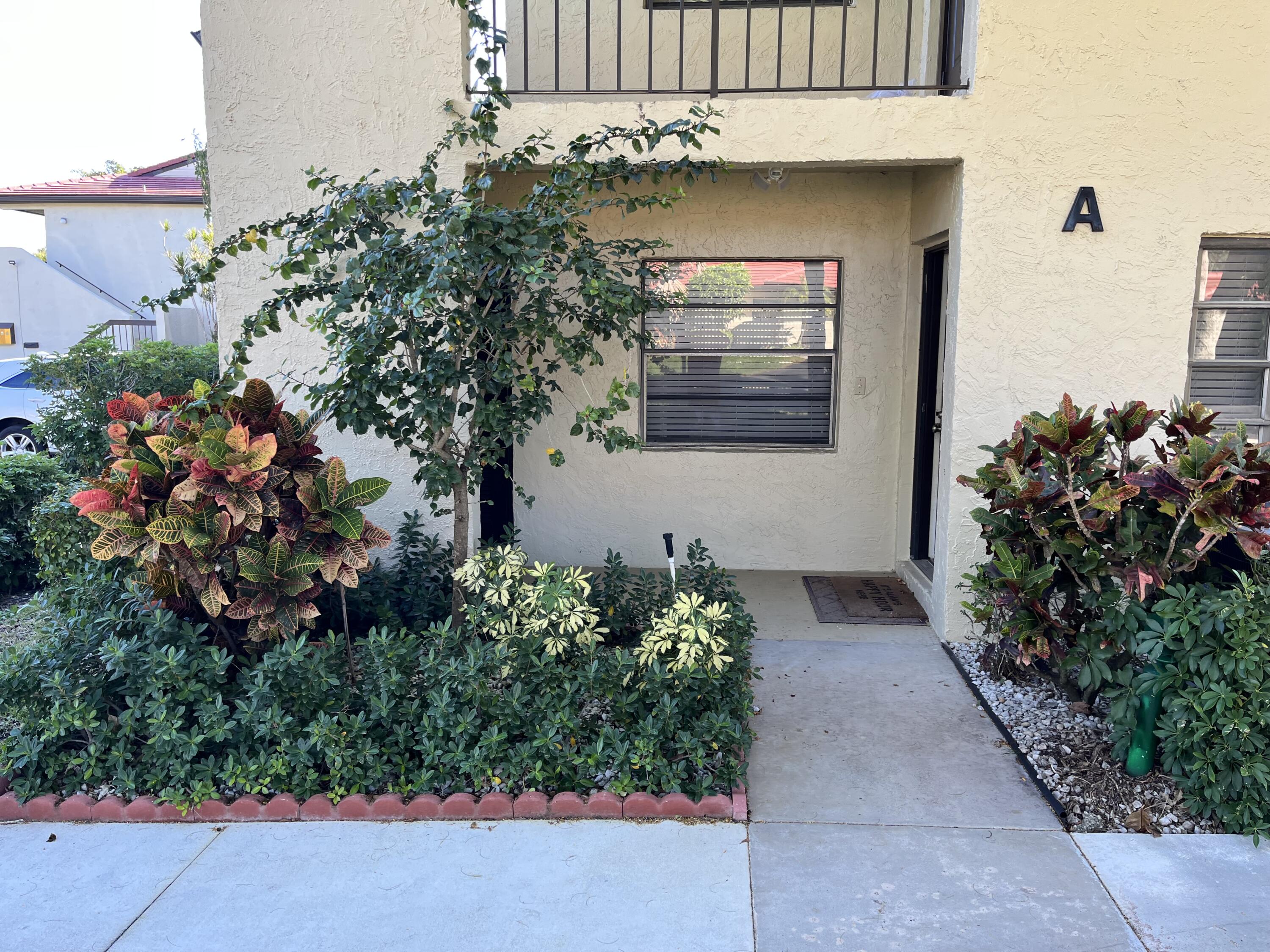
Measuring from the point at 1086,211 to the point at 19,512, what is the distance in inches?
278

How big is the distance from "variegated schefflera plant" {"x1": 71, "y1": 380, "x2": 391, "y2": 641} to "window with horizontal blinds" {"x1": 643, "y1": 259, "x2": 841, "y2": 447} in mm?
3012

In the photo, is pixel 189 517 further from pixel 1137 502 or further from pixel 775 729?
pixel 1137 502

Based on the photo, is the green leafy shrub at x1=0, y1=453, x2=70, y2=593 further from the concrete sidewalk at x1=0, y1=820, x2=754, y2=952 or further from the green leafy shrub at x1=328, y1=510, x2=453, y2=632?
the concrete sidewalk at x1=0, y1=820, x2=754, y2=952

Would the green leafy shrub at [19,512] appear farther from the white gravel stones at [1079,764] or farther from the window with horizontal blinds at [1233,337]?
the window with horizontal blinds at [1233,337]

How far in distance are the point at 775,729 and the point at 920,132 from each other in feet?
10.6

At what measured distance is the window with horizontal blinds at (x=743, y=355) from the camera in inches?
261

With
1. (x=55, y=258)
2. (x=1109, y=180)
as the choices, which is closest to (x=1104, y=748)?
(x=1109, y=180)

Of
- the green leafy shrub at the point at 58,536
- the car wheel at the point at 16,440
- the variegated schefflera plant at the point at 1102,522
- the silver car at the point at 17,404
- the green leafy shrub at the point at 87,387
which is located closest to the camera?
the variegated schefflera plant at the point at 1102,522

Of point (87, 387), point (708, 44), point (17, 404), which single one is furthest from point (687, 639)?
point (17, 404)

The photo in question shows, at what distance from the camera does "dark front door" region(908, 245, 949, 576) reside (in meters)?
6.22

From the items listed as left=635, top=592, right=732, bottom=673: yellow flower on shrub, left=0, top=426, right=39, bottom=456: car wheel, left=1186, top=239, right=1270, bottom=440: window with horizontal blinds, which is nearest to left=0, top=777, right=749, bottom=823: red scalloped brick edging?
left=635, top=592, right=732, bottom=673: yellow flower on shrub

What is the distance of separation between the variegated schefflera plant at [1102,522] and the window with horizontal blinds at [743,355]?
2.42m

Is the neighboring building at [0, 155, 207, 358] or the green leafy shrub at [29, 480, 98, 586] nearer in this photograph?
the green leafy shrub at [29, 480, 98, 586]

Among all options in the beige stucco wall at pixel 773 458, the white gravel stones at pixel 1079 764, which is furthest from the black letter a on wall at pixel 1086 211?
the white gravel stones at pixel 1079 764
